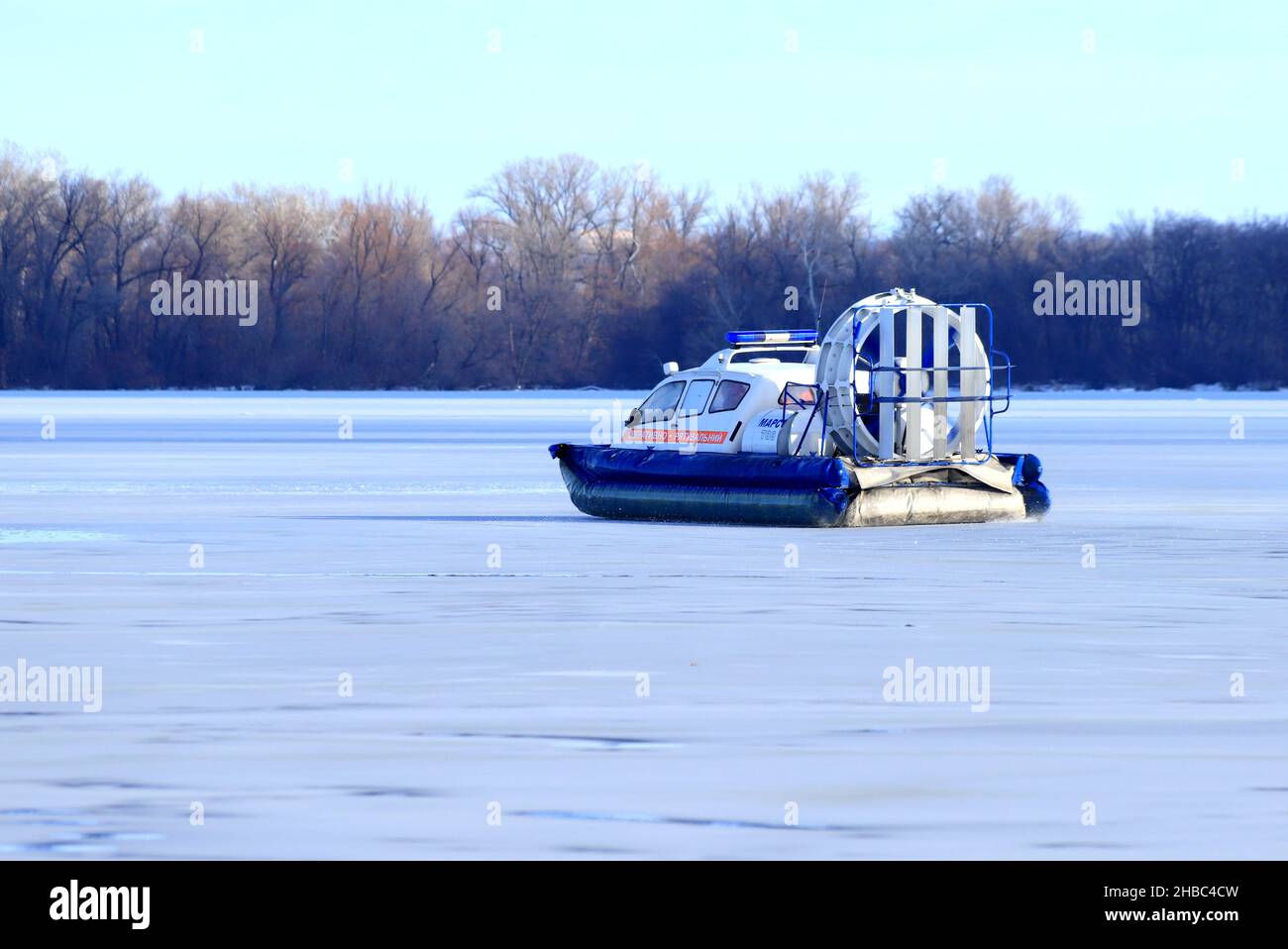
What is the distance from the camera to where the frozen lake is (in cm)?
815

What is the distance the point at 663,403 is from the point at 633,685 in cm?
1318

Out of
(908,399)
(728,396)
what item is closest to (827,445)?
(908,399)

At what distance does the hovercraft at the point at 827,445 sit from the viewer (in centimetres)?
2234

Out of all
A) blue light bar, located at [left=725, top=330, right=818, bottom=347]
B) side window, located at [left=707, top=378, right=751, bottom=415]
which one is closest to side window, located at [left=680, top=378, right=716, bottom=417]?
side window, located at [left=707, top=378, right=751, bottom=415]

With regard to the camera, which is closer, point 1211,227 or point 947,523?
point 947,523

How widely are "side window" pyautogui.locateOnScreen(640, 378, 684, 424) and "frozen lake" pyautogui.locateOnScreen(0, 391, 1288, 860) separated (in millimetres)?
1413

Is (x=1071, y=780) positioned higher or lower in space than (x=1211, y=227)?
lower

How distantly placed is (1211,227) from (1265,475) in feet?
279

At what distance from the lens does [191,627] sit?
46.1 ft

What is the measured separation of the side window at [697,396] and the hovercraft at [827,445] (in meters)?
0.01

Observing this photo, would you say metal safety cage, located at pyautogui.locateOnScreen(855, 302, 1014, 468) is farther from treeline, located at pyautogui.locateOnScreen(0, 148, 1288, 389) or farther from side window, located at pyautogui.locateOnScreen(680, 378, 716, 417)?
treeline, located at pyautogui.locateOnScreen(0, 148, 1288, 389)
